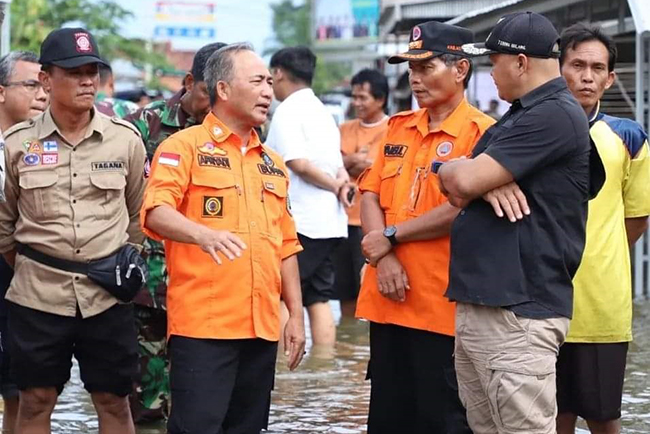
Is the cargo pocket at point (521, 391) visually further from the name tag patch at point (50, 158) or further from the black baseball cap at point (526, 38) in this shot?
the name tag patch at point (50, 158)

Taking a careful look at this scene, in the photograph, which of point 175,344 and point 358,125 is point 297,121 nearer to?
point 358,125

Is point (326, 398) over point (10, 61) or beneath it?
beneath

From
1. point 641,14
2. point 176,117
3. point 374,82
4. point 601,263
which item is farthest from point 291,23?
point 601,263

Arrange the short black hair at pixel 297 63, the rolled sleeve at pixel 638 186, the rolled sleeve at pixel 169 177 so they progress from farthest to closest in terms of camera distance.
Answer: the short black hair at pixel 297 63 → the rolled sleeve at pixel 638 186 → the rolled sleeve at pixel 169 177

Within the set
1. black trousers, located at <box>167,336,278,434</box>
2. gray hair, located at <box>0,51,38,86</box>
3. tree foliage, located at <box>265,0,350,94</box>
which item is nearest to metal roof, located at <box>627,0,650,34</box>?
gray hair, located at <box>0,51,38,86</box>

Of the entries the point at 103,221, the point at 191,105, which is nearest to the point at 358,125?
the point at 191,105

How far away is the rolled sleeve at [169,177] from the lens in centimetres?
508

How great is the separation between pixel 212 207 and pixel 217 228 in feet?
0.29

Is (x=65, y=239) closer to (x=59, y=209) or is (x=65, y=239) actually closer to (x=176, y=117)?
(x=59, y=209)

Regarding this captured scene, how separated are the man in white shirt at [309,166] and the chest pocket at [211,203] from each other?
11.7 ft

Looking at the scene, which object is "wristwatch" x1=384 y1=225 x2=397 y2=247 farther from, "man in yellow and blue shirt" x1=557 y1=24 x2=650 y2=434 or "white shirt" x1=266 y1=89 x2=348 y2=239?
"white shirt" x1=266 y1=89 x2=348 y2=239

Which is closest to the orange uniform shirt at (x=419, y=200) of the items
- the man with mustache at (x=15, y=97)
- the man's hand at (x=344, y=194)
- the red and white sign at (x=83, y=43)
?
the red and white sign at (x=83, y=43)

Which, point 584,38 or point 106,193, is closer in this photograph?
point 584,38

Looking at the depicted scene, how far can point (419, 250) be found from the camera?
18.1ft
